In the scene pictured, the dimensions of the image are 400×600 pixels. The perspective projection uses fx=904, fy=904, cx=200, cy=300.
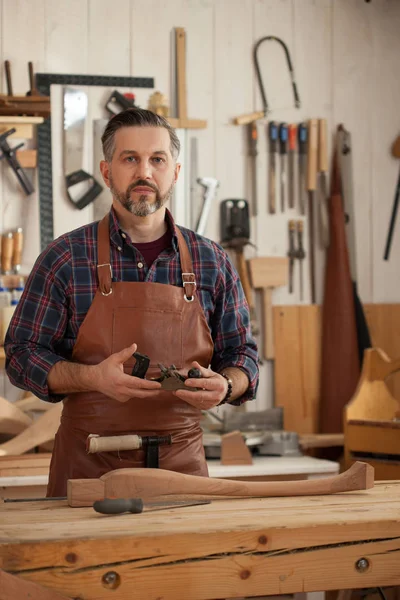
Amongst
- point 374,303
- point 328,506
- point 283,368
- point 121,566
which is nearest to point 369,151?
point 374,303

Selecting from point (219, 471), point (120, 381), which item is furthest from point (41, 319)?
point (219, 471)

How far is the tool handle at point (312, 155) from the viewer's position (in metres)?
5.27

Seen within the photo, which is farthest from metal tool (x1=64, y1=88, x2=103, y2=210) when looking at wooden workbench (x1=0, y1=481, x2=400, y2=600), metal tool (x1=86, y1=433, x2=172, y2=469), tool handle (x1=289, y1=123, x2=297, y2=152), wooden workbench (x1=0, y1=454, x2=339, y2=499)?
wooden workbench (x1=0, y1=481, x2=400, y2=600)

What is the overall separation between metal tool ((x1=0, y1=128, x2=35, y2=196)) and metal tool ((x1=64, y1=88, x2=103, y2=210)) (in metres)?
0.21

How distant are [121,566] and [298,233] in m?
3.75

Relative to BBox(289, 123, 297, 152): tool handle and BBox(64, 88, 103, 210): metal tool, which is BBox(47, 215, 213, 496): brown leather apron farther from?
BBox(289, 123, 297, 152): tool handle

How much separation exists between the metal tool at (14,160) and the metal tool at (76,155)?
0.70 ft

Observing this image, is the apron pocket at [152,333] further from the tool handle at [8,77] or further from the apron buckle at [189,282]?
the tool handle at [8,77]

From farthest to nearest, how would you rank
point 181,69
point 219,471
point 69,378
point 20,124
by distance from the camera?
point 181,69 → point 20,124 → point 219,471 → point 69,378

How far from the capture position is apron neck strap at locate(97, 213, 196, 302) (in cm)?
270

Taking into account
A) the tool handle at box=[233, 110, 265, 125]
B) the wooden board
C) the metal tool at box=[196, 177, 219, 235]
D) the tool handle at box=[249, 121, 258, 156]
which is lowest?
the wooden board

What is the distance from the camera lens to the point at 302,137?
17.3ft

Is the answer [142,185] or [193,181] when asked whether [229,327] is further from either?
[193,181]

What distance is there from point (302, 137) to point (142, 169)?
2754 millimetres
